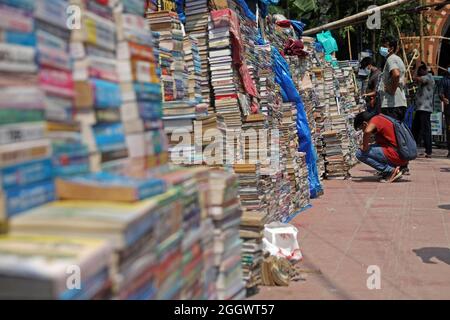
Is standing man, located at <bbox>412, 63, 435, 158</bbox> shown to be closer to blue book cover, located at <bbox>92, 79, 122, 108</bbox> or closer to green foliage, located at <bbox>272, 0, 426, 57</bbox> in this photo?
green foliage, located at <bbox>272, 0, 426, 57</bbox>

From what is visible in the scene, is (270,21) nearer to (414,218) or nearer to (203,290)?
(414,218)

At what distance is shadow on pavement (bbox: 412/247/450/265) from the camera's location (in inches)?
200

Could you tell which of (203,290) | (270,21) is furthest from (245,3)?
(203,290)

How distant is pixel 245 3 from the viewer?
7016 mm

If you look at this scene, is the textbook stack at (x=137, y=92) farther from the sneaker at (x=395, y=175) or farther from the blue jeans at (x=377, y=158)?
the sneaker at (x=395, y=175)

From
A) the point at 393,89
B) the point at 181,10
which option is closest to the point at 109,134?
the point at 181,10

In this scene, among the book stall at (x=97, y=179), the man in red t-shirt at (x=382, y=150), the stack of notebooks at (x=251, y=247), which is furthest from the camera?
the man in red t-shirt at (x=382, y=150)

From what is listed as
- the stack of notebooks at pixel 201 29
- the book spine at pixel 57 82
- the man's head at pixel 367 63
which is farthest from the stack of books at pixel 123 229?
the man's head at pixel 367 63

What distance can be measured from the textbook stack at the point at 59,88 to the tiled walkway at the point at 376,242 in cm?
208

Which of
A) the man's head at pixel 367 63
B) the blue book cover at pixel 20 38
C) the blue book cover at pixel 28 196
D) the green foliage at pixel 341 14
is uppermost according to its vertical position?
the green foliage at pixel 341 14

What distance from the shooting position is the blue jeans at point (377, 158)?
9586 mm

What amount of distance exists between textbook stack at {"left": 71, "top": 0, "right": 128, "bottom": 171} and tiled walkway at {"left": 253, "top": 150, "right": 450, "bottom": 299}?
1.95 m

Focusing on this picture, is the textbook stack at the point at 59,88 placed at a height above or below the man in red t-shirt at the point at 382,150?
above

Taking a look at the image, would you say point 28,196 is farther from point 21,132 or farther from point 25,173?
point 21,132
